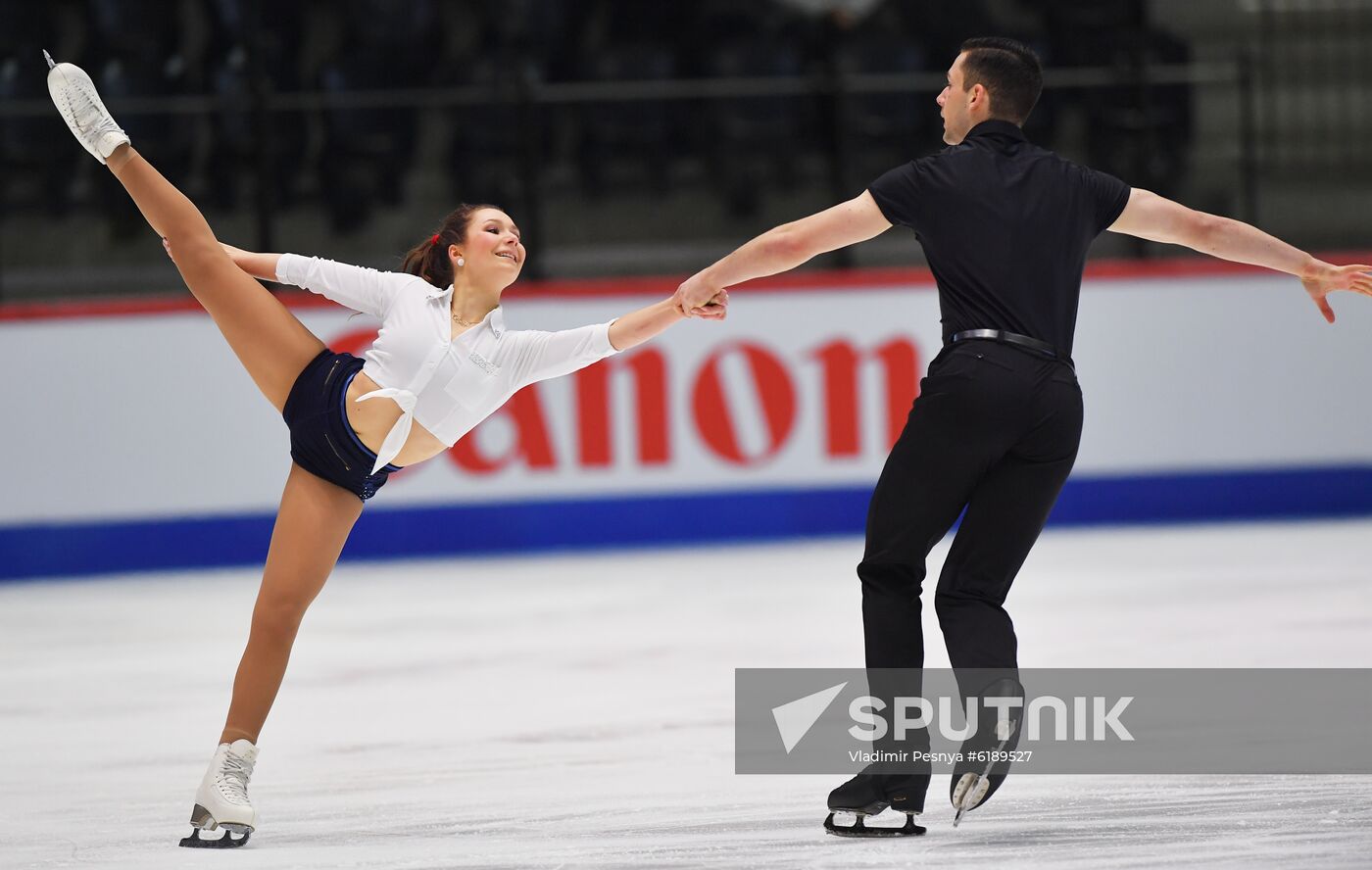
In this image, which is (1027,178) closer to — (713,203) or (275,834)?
A: (275,834)

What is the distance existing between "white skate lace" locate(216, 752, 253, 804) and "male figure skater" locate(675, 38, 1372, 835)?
3.92ft

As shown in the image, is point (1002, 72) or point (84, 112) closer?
point (1002, 72)

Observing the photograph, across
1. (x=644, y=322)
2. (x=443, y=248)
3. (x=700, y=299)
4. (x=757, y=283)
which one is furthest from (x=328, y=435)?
(x=757, y=283)

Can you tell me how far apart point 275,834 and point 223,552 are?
4093 mm

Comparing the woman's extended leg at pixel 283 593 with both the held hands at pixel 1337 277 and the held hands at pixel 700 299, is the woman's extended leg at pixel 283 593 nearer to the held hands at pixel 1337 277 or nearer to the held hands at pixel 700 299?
the held hands at pixel 700 299

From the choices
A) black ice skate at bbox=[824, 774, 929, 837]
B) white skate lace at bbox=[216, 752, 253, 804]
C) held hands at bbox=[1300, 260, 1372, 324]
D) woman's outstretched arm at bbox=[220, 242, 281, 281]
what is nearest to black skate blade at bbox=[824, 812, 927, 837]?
black ice skate at bbox=[824, 774, 929, 837]

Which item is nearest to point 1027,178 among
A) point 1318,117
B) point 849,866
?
point 849,866

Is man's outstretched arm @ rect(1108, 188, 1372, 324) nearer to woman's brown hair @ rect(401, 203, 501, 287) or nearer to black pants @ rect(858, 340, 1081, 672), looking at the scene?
black pants @ rect(858, 340, 1081, 672)

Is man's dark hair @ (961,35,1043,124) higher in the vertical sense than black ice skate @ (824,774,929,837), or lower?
higher

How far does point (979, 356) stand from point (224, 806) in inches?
67.9

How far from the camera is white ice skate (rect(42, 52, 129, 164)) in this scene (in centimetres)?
366

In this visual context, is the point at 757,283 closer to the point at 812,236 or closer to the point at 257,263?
the point at 257,263

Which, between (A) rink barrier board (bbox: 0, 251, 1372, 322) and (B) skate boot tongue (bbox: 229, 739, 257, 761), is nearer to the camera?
(B) skate boot tongue (bbox: 229, 739, 257, 761)

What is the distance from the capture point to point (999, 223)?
10.2 ft
